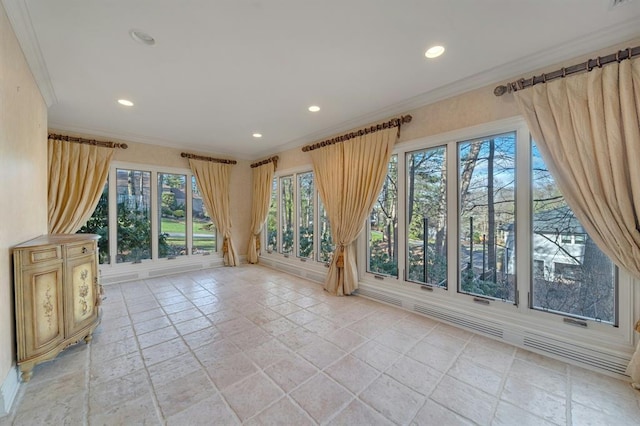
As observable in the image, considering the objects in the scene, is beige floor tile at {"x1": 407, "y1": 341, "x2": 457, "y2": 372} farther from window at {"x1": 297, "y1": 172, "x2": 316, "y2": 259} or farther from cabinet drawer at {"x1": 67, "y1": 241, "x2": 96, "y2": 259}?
cabinet drawer at {"x1": 67, "y1": 241, "x2": 96, "y2": 259}

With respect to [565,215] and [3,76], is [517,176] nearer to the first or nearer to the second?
[565,215]

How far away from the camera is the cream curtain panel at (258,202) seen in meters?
5.74

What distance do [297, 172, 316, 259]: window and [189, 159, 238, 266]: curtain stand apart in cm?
185

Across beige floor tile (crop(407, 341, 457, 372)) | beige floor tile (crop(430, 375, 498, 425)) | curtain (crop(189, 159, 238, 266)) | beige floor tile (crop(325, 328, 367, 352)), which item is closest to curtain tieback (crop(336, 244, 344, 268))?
beige floor tile (crop(325, 328, 367, 352))

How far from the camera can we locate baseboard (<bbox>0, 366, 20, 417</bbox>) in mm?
1574

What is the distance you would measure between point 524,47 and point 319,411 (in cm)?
334

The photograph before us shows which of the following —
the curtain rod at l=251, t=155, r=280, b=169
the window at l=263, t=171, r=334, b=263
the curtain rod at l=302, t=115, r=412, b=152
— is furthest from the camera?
A: the curtain rod at l=251, t=155, r=280, b=169

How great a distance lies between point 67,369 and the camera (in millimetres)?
2037

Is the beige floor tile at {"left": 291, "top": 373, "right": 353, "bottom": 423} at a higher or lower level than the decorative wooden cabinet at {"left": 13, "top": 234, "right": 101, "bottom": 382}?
lower

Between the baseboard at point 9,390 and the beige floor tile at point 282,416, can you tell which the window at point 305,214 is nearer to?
the beige floor tile at point 282,416

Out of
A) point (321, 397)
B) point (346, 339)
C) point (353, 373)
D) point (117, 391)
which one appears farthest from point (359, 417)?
point (117, 391)

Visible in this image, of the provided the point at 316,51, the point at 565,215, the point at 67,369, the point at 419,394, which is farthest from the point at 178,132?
the point at 565,215

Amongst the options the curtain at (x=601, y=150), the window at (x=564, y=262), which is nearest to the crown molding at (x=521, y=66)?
the curtain at (x=601, y=150)

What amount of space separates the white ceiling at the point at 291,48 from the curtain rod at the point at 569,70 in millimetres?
155
